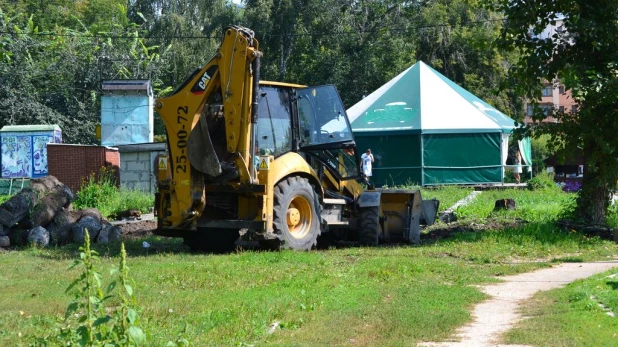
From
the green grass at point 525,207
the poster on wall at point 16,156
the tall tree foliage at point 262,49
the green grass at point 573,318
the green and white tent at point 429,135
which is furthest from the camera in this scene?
the tall tree foliage at point 262,49

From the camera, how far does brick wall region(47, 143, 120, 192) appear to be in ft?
100

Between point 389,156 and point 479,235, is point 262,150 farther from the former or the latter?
point 389,156

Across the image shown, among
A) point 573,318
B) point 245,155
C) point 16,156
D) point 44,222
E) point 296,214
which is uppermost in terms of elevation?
point 16,156

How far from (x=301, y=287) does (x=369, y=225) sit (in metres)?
6.53

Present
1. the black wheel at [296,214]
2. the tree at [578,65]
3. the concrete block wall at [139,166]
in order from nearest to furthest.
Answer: the black wheel at [296,214] → the tree at [578,65] → the concrete block wall at [139,166]

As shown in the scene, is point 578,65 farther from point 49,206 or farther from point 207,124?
point 49,206

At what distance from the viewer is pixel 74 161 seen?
3069cm

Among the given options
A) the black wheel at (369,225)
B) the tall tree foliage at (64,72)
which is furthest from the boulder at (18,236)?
the tall tree foliage at (64,72)

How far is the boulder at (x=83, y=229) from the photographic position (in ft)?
61.2

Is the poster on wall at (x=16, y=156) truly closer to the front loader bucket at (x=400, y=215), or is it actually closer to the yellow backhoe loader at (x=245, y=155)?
the yellow backhoe loader at (x=245, y=155)

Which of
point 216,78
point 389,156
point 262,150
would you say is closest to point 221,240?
point 262,150

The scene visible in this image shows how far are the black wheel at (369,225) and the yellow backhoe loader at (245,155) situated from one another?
556 mm

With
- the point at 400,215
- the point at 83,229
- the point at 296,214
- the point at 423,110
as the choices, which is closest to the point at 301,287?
the point at 296,214

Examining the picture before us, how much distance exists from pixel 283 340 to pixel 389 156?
31691mm
